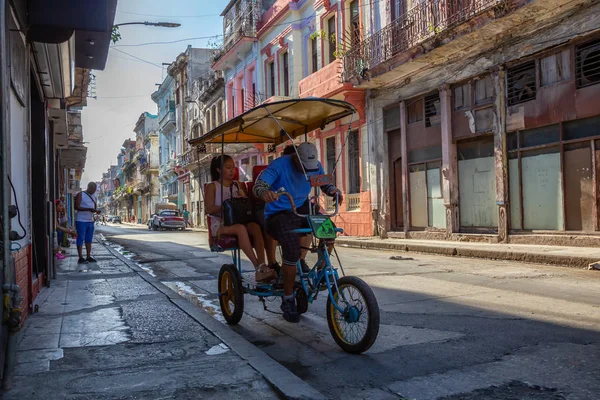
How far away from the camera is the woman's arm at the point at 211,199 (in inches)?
228

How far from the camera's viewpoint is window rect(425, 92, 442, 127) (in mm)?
16922

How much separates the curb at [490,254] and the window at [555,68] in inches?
170

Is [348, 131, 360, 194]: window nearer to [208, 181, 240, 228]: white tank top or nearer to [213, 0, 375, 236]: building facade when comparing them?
[213, 0, 375, 236]: building facade

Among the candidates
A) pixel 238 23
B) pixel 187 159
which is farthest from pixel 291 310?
pixel 187 159

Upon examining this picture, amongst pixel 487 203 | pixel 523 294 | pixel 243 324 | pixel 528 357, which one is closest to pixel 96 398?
pixel 243 324

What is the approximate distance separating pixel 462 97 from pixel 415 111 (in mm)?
2395

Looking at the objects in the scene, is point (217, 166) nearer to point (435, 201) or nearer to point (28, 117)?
point (28, 117)

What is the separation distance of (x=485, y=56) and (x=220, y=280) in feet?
37.6

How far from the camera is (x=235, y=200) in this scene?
5566 millimetres

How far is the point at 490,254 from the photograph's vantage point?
38.9 feet

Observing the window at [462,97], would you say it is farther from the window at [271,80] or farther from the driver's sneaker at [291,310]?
the window at [271,80]

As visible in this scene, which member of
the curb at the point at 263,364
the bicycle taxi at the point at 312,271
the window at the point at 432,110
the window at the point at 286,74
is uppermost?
the window at the point at 286,74

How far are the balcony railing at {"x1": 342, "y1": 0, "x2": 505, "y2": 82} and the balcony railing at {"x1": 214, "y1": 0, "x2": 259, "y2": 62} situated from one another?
12.2 m

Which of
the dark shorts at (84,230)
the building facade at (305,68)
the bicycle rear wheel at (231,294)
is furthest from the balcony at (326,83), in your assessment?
the bicycle rear wheel at (231,294)
